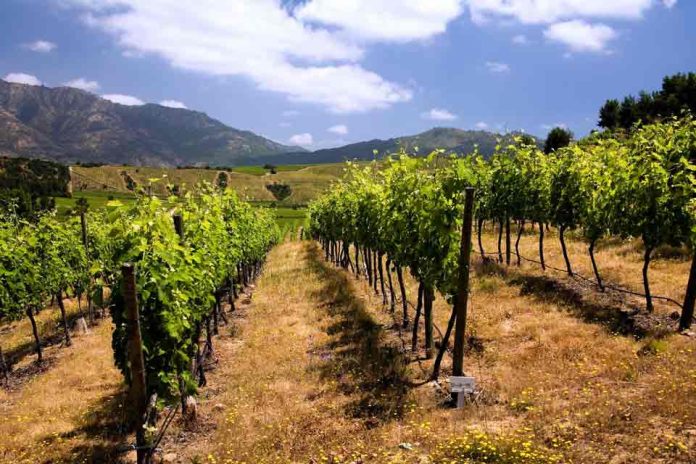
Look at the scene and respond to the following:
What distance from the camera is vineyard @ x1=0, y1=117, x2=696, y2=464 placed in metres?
9.44

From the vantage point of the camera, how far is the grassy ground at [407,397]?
8.92 metres

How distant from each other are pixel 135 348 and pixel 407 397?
22.5 ft

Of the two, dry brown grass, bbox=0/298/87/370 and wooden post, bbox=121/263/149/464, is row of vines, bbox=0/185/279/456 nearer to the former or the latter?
wooden post, bbox=121/263/149/464

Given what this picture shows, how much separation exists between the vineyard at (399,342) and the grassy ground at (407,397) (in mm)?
60

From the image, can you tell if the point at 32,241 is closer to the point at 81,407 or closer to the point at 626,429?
the point at 81,407

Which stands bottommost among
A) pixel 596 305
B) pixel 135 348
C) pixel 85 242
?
pixel 596 305

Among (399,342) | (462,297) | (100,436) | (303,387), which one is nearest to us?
(462,297)

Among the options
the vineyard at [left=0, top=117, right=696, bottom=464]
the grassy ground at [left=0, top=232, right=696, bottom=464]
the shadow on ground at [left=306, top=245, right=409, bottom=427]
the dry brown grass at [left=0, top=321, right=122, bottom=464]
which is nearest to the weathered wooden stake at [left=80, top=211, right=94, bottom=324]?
the vineyard at [left=0, top=117, right=696, bottom=464]

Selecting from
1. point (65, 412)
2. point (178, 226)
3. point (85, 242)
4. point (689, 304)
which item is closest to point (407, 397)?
point (178, 226)

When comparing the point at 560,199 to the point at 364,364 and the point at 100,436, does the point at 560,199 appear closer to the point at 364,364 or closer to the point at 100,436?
the point at 364,364

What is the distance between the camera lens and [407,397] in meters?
11.9

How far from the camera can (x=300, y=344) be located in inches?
685

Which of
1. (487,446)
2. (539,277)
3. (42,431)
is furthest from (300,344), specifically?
(539,277)

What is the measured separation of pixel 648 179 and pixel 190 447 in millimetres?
16019
